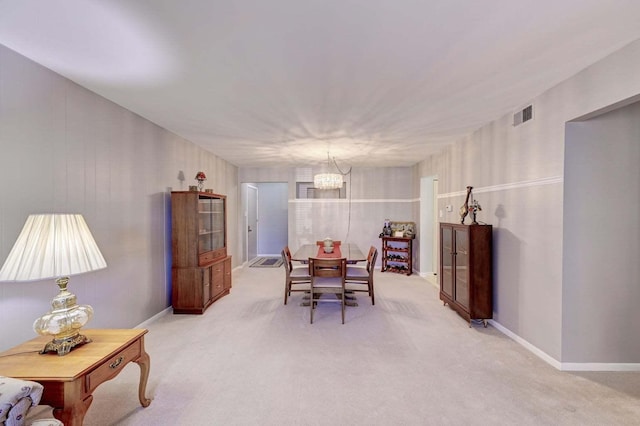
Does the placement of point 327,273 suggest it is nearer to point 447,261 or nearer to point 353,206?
point 447,261

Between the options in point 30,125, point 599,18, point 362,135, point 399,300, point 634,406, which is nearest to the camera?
point 599,18

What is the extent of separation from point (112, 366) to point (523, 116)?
3983 millimetres

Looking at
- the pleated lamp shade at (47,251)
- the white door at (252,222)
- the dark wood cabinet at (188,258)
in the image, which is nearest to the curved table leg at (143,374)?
the pleated lamp shade at (47,251)

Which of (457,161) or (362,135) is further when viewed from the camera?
(457,161)

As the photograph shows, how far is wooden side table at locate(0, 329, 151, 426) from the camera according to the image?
131 cm

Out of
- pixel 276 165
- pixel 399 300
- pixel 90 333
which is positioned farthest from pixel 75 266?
pixel 276 165

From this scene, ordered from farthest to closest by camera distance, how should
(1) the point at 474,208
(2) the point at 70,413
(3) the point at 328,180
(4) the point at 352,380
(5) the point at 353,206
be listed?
(5) the point at 353,206, (3) the point at 328,180, (1) the point at 474,208, (4) the point at 352,380, (2) the point at 70,413

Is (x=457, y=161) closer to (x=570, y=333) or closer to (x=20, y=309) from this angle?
(x=570, y=333)

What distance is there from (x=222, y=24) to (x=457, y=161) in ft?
12.5

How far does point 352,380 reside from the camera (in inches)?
→ 87.3

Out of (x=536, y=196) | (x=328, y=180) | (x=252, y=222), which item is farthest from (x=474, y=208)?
(x=252, y=222)

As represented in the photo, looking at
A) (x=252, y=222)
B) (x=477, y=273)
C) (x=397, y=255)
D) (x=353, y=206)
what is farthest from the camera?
(x=252, y=222)

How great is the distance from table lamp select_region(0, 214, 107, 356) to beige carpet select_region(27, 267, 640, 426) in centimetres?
75

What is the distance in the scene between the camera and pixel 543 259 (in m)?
2.56
